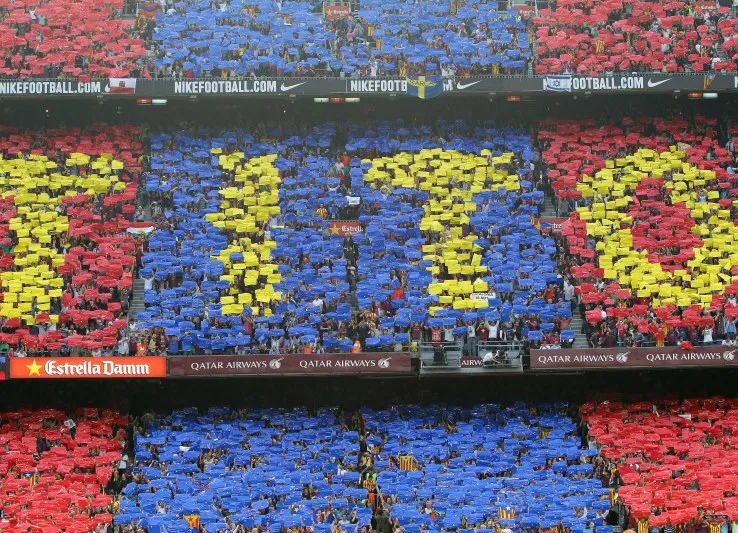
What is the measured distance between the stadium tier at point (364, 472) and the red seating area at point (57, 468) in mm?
931

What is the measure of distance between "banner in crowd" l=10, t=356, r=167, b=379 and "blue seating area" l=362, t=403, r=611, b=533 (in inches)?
271

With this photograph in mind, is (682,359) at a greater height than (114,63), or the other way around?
(114,63)

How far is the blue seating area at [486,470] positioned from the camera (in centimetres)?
4312

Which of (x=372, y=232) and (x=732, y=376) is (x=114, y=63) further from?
(x=732, y=376)

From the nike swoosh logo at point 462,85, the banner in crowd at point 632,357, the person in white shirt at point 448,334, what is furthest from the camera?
the nike swoosh logo at point 462,85

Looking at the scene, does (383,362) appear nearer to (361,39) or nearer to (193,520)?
(193,520)

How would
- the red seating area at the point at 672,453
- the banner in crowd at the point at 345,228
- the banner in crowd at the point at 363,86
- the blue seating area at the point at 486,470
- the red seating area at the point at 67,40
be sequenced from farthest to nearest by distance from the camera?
the red seating area at the point at 67,40 < the banner in crowd at the point at 363,86 < the banner in crowd at the point at 345,228 < the red seating area at the point at 672,453 < the blue seating area at the point at 486,470

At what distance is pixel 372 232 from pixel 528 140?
8194 millimetres

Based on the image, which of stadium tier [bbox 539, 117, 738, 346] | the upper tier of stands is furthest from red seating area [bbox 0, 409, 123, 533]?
stadium tier [bbox 539, 117, 738, 346]

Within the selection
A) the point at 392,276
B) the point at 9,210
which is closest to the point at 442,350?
the point at 392,276

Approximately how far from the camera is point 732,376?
5197 cm

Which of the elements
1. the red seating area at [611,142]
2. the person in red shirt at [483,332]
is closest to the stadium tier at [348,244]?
the person in red shirt at [483,332]

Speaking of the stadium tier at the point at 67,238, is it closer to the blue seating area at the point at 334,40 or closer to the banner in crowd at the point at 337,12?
the blue seating area at the point at 334,40

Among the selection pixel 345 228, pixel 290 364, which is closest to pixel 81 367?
pixel 290 364
